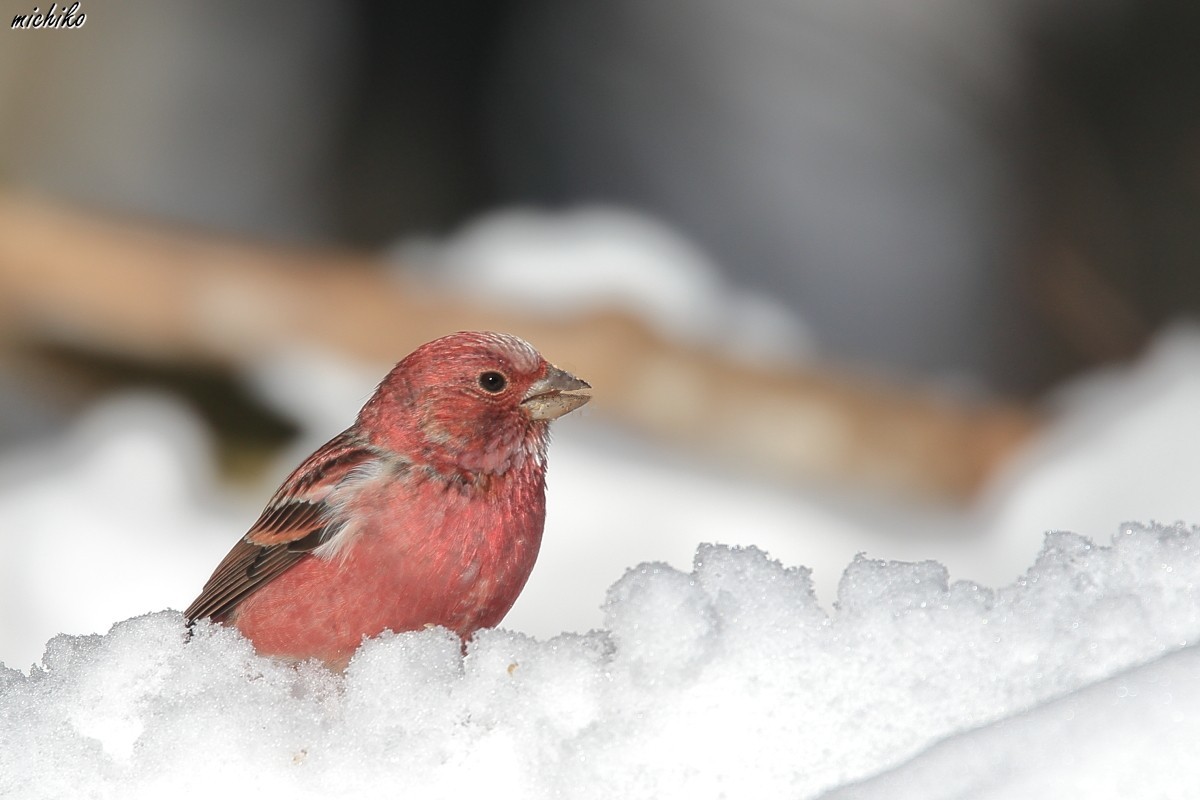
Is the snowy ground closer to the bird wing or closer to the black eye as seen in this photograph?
the bird wing

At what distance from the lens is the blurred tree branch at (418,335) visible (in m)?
6.82

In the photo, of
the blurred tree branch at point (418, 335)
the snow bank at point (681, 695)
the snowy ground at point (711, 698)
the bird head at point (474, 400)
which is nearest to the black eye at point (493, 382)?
the bird head at point (474, 400)

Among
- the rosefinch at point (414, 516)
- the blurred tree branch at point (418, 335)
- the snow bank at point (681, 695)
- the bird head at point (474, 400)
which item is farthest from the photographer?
the blurred tree branch at point (418, 335)

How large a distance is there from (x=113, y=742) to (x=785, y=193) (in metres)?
11.0

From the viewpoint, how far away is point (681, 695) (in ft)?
5.30

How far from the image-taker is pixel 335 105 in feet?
35.3

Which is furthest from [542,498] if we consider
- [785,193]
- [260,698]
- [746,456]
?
[785,193]

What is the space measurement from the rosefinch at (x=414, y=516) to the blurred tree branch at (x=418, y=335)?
11.9 feet

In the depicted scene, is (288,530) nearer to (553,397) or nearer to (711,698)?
(553,397)

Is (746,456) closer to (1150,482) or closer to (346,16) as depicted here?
(1150,482)

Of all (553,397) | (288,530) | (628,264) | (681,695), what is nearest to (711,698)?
(681,695)

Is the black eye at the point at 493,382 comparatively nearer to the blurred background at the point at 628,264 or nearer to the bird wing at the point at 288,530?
the bird wing at the point at 288,530

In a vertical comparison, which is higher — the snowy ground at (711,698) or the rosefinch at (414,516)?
the rosefinch at (414,516)

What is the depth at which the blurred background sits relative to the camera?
635 centimetres
